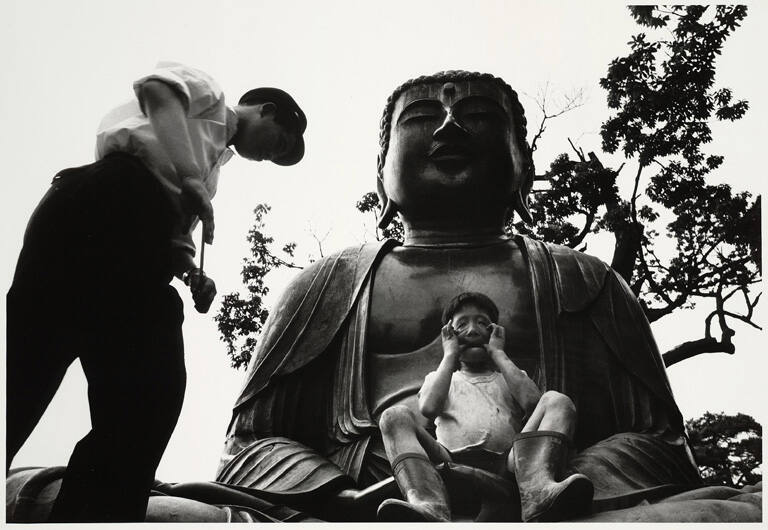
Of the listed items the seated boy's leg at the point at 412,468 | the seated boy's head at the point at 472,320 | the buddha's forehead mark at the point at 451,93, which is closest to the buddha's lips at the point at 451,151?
the buddha's forehead mark at the point at 451,93

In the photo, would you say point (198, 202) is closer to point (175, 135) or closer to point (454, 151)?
point (175, 135)

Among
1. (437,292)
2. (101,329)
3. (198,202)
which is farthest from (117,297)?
(437,292)

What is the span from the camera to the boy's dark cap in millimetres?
6617

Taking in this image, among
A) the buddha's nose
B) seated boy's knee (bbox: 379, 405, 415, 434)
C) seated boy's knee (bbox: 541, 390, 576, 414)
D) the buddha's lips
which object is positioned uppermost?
the buddha's nose

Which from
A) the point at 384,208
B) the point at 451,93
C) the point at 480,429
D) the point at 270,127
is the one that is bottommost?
the point at 480,429

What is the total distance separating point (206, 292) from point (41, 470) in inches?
48.9

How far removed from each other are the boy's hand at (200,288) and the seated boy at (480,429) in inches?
A: 47.2

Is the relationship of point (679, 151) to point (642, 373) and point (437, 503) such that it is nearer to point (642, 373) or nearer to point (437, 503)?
point (642, 373)

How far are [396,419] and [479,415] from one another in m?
0.48

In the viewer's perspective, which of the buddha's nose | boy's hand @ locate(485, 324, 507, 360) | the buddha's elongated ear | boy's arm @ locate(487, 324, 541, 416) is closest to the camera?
boy's arm @ locate(487, 324, 541, 416)

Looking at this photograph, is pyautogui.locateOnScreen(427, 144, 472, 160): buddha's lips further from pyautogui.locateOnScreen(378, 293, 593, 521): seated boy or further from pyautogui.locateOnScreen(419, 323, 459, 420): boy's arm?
pyautogui.locateOnScreen(419, 323, 459, 420): boy's arm

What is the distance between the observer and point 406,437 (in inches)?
251

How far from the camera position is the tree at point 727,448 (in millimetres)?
9648

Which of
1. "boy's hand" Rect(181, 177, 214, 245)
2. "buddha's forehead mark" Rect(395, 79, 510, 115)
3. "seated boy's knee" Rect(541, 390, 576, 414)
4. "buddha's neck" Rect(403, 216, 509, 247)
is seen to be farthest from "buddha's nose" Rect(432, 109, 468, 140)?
"boy's hand" Rect(181, 177, 214, 245)
